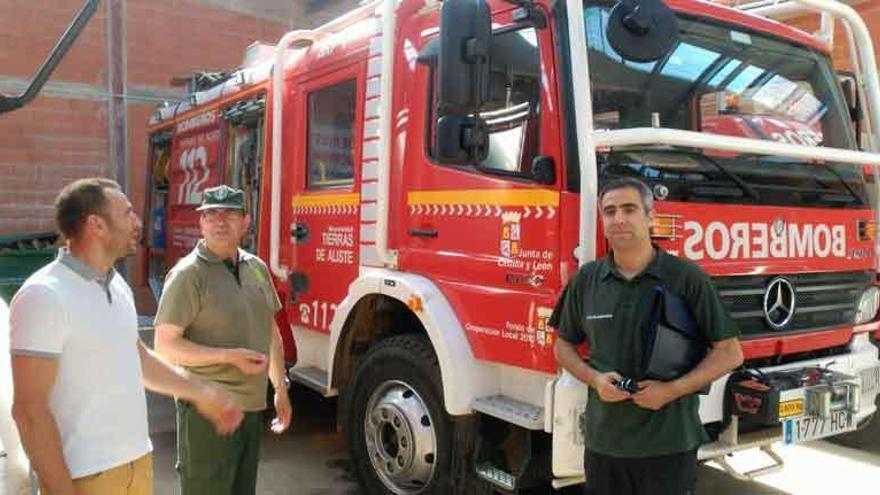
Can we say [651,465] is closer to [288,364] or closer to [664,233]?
[664,233]

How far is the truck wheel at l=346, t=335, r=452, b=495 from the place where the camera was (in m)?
3.54

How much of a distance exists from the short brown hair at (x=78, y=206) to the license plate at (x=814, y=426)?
2.60m

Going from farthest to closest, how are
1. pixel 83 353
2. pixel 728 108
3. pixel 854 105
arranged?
pixel 854 105, pixel 728 108, pixel 83 353

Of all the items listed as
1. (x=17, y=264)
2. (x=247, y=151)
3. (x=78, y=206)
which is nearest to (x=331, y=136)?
(x=247, y=151)

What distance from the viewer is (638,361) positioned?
2406 mm

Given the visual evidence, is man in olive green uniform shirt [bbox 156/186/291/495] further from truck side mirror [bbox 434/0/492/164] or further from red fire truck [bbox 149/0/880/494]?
truck side mirror [bbox 434/0/492/164]

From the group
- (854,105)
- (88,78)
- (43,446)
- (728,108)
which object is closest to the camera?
(43,446)

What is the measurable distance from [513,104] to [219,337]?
152 centimetres

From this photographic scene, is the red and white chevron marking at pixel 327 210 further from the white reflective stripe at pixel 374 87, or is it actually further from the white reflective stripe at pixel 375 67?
the white reflective stripe at pixel 375 67

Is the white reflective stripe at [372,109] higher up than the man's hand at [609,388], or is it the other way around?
the white reflective stripe at [372,109]

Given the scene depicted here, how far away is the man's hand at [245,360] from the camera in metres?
2.84

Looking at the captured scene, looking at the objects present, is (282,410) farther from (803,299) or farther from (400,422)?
(803,299)

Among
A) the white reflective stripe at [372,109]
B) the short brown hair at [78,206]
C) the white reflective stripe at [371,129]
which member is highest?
the white reflective stripe at [372,109]

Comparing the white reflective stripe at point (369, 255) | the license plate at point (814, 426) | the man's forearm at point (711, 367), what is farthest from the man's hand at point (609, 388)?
the white reflective stripe at point (369, 255)
